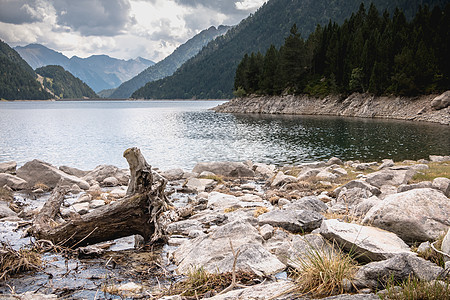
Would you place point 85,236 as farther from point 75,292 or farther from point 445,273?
point 445,273

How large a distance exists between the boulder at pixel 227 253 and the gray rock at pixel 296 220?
3.34 feet

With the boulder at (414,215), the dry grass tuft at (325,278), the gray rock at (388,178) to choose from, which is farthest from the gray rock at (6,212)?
the gray rock at (388,178)

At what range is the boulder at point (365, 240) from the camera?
18.2 feet

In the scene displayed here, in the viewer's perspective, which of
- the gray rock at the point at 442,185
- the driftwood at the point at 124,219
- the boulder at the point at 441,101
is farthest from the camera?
the boulder at the point at 441,101

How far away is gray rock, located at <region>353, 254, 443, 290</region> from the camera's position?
4.31 meters

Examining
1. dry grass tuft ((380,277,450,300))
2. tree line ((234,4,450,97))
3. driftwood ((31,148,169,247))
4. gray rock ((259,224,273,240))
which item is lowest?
gray rock ((259,224,273,240))

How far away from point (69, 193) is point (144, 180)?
34.5ft

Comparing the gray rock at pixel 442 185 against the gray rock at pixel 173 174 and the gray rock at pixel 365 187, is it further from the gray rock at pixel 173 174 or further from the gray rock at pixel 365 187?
the gray rock at pixel 173 174

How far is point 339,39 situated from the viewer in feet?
311

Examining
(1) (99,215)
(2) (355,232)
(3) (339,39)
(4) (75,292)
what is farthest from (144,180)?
(3) (339,39)

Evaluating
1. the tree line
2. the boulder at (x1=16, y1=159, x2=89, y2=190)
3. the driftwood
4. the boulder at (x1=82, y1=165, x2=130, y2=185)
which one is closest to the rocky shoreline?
the driftwood

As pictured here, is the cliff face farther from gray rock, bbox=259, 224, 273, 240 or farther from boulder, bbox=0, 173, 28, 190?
boulder, bbox=0, 173, 28, 190

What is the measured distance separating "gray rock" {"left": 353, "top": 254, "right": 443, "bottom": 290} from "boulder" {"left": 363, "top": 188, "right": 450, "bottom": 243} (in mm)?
2417

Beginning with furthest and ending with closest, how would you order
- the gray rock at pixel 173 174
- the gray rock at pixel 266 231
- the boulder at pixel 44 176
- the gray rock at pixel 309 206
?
1. the gray rock at pixel 173 174
2. the boulder at pixel 44 176
3. the gray rock at pixel 309 206
4. the gray rock at pixel 266 231
